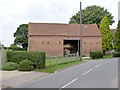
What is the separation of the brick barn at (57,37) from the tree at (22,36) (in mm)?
21229

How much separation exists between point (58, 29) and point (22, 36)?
2503cm

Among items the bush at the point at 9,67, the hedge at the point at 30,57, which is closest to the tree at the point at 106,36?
the hedge at the point at 30,57

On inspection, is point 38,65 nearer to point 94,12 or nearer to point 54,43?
point 54,43

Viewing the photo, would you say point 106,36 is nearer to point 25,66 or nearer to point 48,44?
point 48,44

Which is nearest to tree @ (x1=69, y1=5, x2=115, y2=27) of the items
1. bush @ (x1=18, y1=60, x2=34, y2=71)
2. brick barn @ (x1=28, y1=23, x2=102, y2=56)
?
brick barn @ (x1=28, y1=23, x2=102, y2=56)

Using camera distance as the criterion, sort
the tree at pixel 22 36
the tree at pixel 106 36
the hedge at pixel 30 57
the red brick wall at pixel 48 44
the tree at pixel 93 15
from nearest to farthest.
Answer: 1. the hedge at pixel 30 57
2. the red brick wall at pixel 48 44
3. the tree at pixel 106 36
4. the tree at pixel 93 15
5. the tree at pixel 22 36

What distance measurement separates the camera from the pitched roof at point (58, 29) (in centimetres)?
A: 4969

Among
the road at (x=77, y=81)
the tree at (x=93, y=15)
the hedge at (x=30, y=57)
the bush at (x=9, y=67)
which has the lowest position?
the road at (x=77, y=81)

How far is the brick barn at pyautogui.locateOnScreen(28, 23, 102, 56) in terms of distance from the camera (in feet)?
158

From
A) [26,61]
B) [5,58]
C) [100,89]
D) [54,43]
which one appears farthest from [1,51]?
[54,43]

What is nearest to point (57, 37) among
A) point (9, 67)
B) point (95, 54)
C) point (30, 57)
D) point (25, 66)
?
point (95, 54)

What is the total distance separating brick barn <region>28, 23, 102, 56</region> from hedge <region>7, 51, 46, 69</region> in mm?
29140

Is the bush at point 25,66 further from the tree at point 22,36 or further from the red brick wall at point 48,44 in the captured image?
the tree at point 22,36

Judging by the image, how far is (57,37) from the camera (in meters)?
49.3
